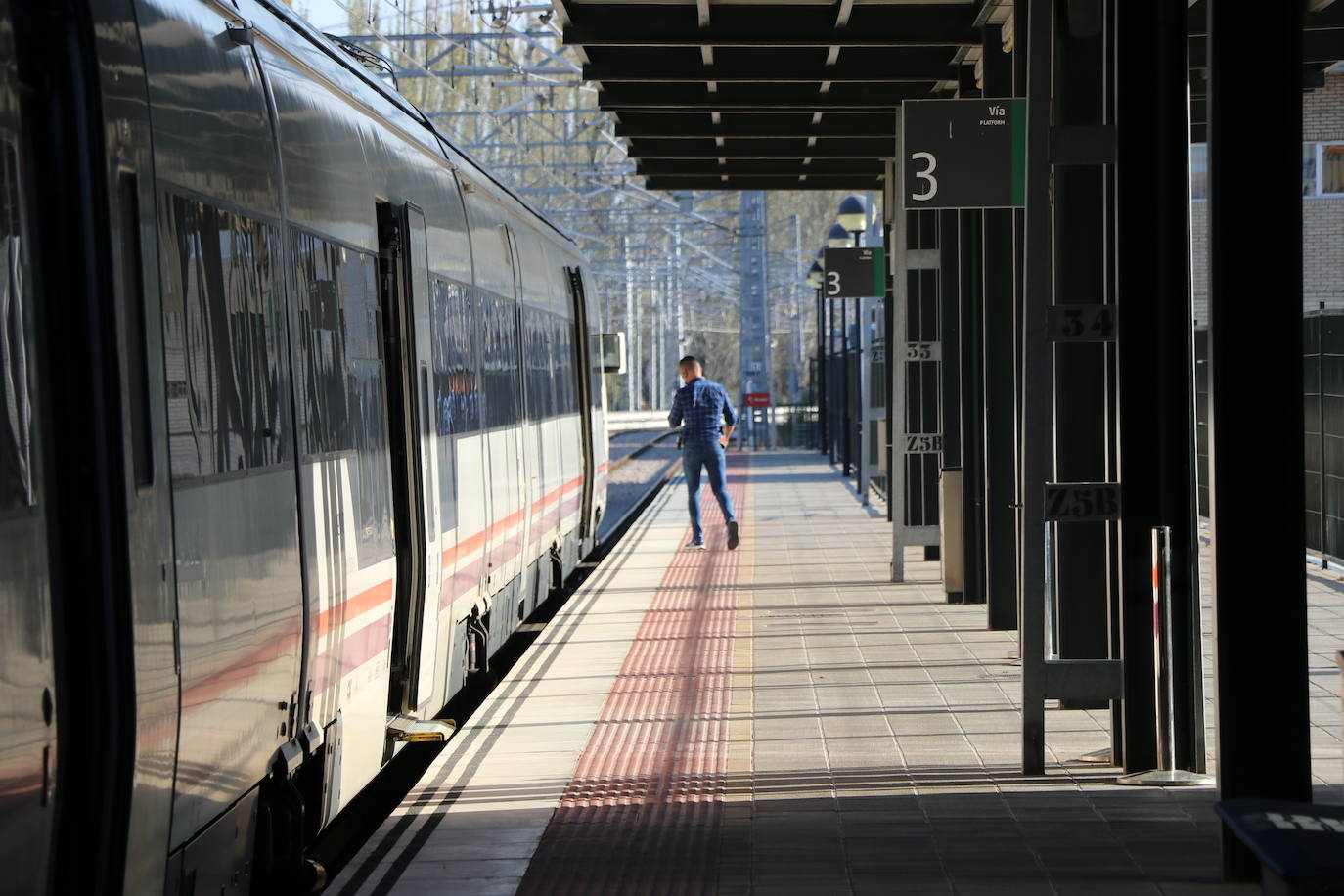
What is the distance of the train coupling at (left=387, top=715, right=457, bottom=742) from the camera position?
7.00m

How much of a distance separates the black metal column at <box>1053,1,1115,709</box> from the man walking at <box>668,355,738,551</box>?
850cm

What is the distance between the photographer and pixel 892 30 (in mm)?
11094

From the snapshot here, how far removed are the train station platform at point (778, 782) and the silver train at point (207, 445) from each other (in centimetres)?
53

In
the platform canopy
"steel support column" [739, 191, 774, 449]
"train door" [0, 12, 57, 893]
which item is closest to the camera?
"train door" [0, 12, 57, 893]

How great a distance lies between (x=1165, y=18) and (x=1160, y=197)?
26.6 inches

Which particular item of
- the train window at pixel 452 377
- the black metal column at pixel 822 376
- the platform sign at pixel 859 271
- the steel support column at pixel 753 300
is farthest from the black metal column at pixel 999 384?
the steel support column at pixel 753 300

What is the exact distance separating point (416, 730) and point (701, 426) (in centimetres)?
984

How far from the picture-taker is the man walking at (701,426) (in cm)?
1648

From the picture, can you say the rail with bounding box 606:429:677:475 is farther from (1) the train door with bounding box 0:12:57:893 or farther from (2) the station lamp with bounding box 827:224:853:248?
(1) the train door with bounding box 0:12:57:893

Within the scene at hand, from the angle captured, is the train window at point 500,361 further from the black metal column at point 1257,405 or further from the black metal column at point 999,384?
the black metal column at point 1257,405

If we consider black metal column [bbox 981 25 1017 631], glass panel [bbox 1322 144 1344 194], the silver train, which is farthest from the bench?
glass panel [bbox 1322 144 1344 194]

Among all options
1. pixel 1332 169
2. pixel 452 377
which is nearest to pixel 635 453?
pixel 1332 169

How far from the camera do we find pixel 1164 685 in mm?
6617

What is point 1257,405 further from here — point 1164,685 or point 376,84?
point 376,84
